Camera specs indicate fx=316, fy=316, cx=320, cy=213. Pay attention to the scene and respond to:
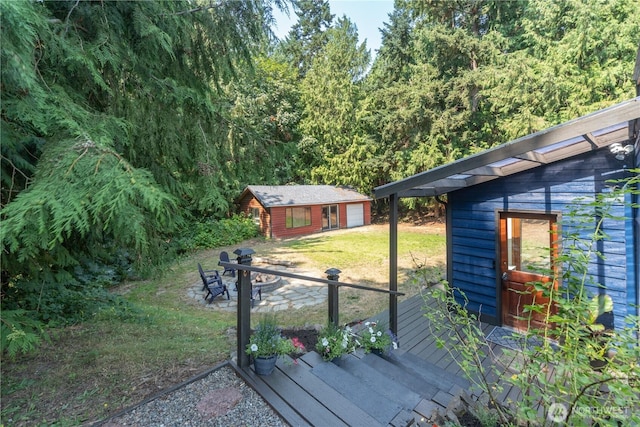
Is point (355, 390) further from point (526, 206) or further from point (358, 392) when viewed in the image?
point (526, 206)

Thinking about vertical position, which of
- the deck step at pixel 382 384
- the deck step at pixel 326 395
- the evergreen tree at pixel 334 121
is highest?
the evergreen tree at pixel 334 121

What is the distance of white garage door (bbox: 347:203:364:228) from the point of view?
2134 cm

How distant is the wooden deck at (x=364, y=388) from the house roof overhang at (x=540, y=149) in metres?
1.80

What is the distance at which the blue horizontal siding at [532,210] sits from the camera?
3928 mm

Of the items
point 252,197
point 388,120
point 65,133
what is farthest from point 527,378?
point 388,120

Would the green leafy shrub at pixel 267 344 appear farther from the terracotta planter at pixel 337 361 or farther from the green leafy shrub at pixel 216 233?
the green leafy shrub at pixel 216 233

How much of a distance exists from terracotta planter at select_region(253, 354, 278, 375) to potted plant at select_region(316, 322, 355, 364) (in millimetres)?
673

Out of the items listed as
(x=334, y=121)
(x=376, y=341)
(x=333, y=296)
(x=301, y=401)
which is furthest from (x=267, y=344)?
(x=334, y=121)

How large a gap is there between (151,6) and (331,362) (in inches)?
162

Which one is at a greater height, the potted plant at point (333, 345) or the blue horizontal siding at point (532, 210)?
the blue horizontal siding at point (532, 210)

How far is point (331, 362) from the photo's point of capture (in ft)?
11.2

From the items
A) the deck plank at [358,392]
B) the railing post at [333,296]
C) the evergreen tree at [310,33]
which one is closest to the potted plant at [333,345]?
the deck plank at [358,392]

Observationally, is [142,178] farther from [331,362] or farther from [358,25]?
[358,25]

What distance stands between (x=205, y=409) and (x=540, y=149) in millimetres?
4526
